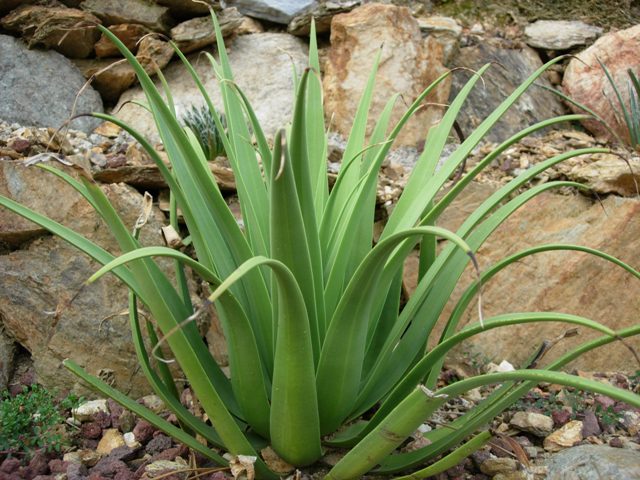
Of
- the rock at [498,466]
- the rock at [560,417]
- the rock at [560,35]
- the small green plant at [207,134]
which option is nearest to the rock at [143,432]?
the rock at [498,466]

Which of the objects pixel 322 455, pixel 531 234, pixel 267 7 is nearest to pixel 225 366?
pixel 322 455

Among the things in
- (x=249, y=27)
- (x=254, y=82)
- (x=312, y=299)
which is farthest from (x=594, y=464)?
(x=249, y=27)

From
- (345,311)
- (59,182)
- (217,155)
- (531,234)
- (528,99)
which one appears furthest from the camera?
(528,99)

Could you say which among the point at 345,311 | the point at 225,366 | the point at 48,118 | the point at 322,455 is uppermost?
the point at 345,311

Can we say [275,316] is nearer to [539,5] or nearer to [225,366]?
[225,366]

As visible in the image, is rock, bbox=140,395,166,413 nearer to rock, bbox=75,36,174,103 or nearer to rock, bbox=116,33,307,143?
rock, bbox=116,33,307,143

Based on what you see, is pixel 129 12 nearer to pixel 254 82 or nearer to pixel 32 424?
pixel 254 82

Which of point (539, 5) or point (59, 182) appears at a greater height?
point (539, 5)

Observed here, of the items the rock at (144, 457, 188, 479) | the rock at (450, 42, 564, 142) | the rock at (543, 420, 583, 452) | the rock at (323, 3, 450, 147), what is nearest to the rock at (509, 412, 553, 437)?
the rock at (543, 420, 583, 452)
